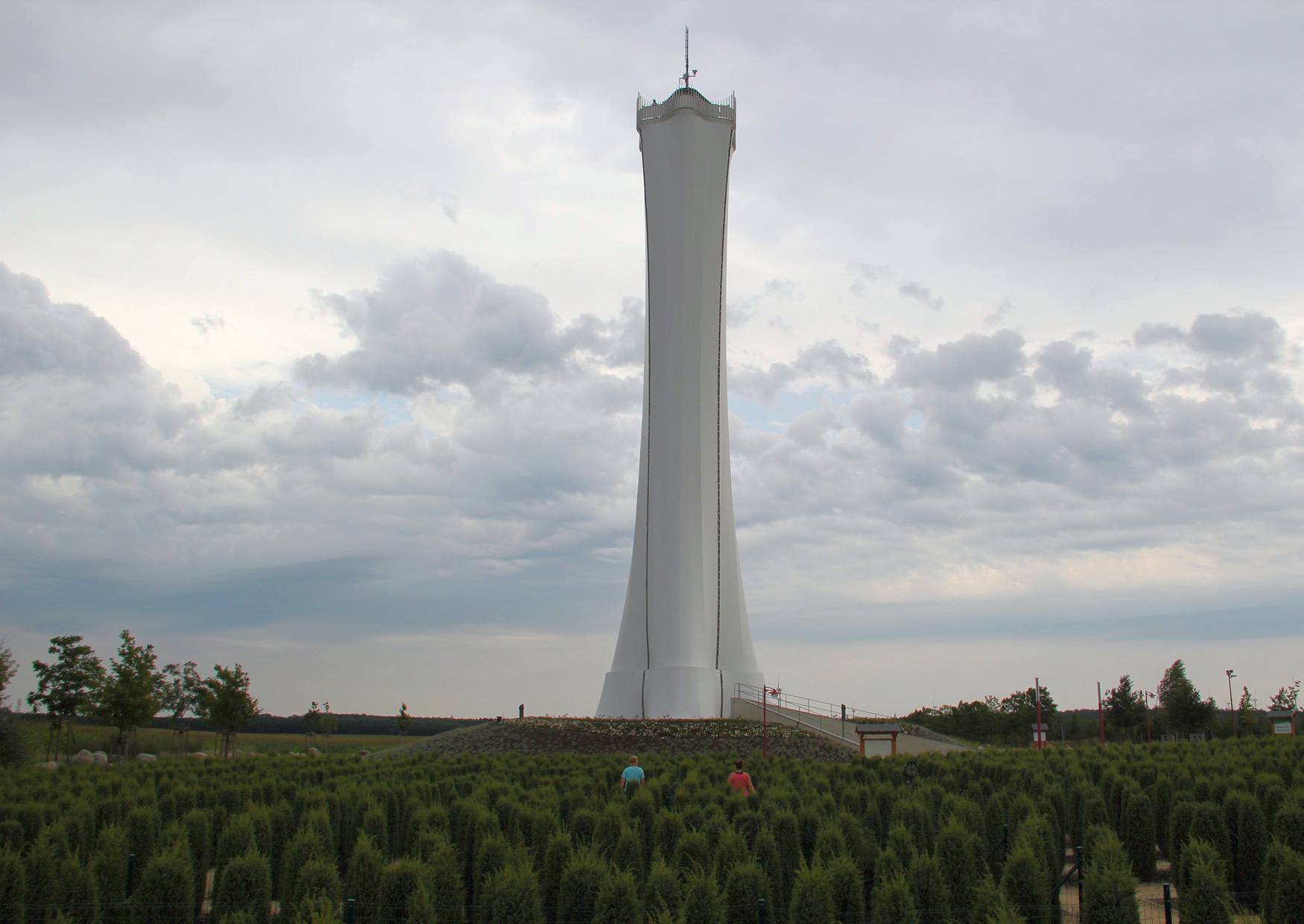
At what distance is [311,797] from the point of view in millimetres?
15680

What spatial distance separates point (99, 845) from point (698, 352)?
30791mm

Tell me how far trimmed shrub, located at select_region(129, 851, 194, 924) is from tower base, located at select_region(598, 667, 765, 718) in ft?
91.1

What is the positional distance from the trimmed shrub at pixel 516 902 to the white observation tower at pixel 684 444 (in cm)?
2959

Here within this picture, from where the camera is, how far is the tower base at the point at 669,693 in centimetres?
3691

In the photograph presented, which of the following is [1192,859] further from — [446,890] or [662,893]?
[446,890]

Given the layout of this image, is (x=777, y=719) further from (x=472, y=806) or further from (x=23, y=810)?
(x=23, y=810)

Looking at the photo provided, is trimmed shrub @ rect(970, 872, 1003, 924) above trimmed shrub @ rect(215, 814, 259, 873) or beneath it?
above

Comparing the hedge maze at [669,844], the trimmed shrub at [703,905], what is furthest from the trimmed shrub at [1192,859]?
the trimmed shrub at [703,905]

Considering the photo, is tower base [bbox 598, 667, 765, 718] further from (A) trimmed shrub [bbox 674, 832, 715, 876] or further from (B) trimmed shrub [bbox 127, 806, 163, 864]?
(A) trimmed shrub [bbox 674, 832, 715, 876]

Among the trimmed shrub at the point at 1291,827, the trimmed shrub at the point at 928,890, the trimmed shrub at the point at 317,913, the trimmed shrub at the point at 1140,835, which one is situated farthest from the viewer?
the trimmed shrub at the point at 1140,835

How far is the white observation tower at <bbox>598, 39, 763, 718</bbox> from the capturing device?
3862 cm

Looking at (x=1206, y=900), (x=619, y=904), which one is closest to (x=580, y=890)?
(x=619, y=904)

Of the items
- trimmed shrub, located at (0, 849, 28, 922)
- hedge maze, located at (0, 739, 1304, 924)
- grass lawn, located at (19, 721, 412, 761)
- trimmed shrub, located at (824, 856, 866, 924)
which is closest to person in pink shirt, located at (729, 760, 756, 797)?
hedge maze, located at (0, 739, 1304, 924)

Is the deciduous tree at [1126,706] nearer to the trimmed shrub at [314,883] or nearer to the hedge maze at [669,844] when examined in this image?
the hedge maze at [669,844]
